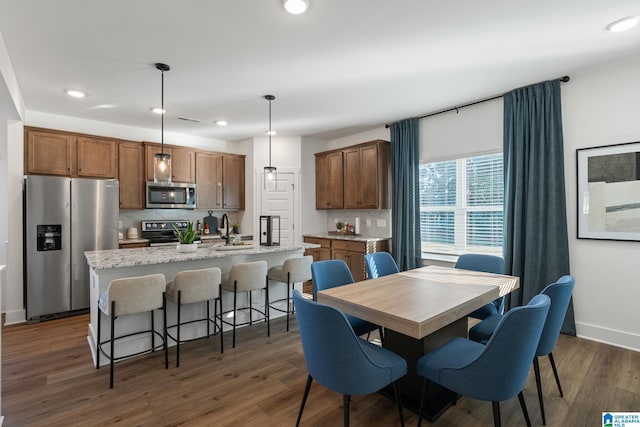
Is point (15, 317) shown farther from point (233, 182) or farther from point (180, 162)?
point (233, 182)

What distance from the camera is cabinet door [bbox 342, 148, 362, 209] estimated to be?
5398 mm

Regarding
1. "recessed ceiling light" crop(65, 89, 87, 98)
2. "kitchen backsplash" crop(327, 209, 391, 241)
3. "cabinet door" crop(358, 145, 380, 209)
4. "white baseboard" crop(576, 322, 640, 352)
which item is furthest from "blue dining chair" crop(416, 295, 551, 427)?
"recessed ceiling light" crop(65, 89, 87, 98)

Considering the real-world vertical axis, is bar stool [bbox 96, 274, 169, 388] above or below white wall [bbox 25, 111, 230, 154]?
below

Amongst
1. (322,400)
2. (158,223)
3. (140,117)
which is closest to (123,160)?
(140,117)

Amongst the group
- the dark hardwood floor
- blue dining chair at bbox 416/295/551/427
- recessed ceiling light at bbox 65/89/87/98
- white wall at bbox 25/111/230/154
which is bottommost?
the dark hardwood floor

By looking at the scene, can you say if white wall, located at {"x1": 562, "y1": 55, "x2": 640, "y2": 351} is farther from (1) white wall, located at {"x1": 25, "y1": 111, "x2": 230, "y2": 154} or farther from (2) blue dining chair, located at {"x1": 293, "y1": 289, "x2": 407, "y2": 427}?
(1) white wall, located at {"x1": 25, "y1": 111, "x2": 230, "y2": 154}

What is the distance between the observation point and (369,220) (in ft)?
18.5

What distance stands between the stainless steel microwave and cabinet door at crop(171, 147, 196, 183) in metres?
0.12

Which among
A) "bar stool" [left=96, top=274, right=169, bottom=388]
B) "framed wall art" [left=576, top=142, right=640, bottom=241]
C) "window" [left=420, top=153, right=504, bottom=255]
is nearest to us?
"bar stool" [left=96, top=274, right=169, bottom=388]

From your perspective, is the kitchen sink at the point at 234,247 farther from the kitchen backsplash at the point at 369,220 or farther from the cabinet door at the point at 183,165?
the kitchen backsplash at the point at 369,220

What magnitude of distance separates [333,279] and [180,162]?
3.92 m

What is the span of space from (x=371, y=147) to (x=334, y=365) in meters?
4.07

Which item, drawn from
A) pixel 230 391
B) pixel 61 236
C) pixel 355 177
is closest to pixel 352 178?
pixel 355 177

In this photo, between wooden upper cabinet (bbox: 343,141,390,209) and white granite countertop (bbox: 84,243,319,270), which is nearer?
white granite countertop (bbox: 84,243,319,270)
